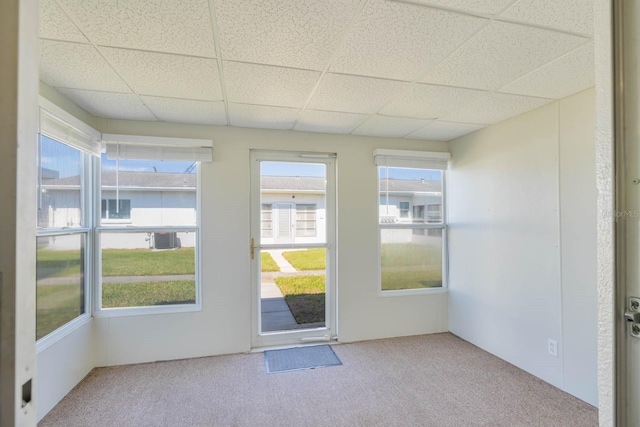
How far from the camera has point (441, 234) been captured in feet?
11.9

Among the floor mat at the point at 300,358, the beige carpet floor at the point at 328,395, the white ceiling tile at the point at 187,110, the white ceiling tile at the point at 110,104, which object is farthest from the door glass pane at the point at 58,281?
the floor mat at the point at 300,358

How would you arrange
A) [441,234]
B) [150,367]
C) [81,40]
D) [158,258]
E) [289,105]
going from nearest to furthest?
[81,40] < [289,105] < [150,367] < [158,258] < [441,234]

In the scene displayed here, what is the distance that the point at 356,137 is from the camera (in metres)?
3.34

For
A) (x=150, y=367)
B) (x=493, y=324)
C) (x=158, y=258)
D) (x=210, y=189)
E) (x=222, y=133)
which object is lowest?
(x=150, y=367)

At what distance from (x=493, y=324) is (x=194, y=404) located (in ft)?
9.06

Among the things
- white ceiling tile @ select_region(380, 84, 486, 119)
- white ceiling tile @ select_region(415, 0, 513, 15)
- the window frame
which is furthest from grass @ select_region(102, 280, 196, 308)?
white ceiling tile @ select_region(415, 0, 513, 15)

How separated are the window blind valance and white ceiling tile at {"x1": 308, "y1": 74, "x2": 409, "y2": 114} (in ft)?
3.90

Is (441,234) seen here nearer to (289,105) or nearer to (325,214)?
(325,214)

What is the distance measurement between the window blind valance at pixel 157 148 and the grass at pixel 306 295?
157cm

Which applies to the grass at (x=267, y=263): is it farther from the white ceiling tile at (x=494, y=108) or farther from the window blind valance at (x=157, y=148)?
the white ceiling tile at (x=494, y=108)

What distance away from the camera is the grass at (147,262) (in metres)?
2.79

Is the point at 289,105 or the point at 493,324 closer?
the point at 289,105

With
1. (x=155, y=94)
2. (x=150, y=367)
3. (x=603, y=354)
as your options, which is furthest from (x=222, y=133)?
(x=603, y=354)

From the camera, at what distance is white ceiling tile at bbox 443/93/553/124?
2.34 m
